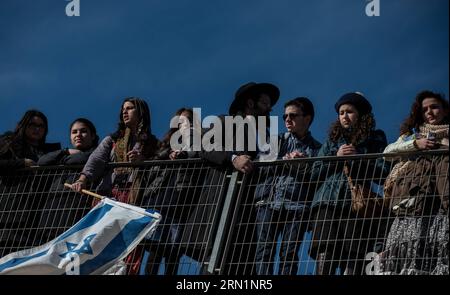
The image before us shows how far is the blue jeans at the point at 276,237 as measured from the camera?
33.3ft

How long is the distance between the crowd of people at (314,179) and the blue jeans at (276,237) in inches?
0.5

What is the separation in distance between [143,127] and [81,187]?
97 centimetres

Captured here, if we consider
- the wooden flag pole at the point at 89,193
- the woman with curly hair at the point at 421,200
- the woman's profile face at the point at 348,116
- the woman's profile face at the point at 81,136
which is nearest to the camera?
the woman with curly hair at the point at 421,200

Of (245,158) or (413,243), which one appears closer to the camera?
(413,243)

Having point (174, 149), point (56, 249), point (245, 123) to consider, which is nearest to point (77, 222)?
point (56, 249)

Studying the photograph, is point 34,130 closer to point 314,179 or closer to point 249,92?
point 249,92

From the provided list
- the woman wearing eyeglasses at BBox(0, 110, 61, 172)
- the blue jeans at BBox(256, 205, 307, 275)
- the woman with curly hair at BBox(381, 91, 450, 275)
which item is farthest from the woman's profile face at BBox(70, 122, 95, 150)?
the woman with curly hair at BBox(381, 91, 450, 275)

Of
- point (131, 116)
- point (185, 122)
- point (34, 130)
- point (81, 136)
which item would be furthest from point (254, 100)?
point (34, 130)

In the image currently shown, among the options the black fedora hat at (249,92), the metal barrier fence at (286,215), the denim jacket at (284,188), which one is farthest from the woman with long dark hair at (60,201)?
the denim jacket at (284,188)

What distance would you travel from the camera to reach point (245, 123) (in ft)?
37.0

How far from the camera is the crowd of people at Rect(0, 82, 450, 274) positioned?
990 cm

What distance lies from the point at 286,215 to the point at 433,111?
1775 millimetres

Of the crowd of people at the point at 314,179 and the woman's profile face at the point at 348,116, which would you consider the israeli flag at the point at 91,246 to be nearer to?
the crowd of people at the point at 314,179

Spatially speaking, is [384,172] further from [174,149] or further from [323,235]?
[174,149]
